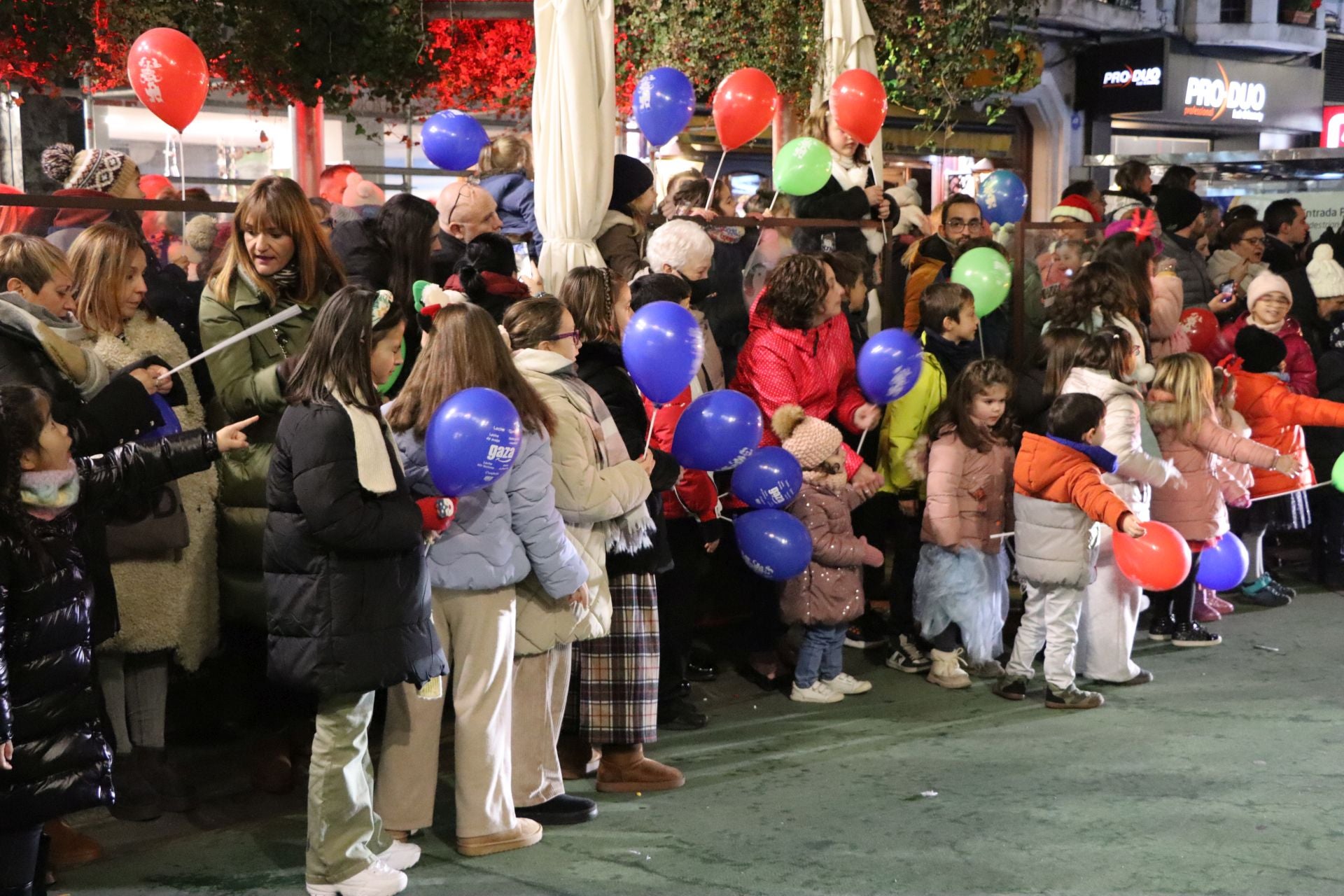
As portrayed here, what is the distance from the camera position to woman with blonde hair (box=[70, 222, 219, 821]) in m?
4.69

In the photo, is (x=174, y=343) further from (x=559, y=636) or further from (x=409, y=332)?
(x=559, y=636)

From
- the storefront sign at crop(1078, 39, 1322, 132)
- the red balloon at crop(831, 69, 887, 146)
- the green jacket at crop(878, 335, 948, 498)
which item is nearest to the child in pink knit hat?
the green jacket at crop(878, 335, 948, 498)

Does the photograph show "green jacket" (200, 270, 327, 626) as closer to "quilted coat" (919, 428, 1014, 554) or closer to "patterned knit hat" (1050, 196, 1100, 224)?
"quilted coat" (919, 428, 1014, 554)

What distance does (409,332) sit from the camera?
17.3 feet

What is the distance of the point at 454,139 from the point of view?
7949 mm

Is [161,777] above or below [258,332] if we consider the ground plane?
below

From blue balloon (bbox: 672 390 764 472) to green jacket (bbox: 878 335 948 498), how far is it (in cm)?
152

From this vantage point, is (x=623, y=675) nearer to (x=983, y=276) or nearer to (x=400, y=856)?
(x=400, y=856)

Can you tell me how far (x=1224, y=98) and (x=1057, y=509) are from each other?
1740 cm

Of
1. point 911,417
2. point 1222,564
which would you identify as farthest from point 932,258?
point 1222,564

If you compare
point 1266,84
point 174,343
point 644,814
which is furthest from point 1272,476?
point 1266,84

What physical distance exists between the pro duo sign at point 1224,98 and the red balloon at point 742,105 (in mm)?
15365

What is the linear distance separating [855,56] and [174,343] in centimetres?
456

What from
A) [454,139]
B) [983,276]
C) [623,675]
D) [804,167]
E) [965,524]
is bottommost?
[623,675]
